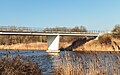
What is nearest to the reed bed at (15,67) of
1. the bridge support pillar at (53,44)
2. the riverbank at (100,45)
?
the bridge support pillar at (53,44)

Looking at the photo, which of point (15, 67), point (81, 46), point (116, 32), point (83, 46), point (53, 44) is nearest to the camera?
point (15, 67)

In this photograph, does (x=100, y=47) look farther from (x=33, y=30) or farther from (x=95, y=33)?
(x=33, y=30)

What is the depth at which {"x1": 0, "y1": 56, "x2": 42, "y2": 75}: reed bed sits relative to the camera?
11927mm

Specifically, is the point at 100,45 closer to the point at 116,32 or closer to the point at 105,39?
the point at 105,39

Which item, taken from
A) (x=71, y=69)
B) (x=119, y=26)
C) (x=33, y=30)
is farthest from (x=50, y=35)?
(x=71, y=69)

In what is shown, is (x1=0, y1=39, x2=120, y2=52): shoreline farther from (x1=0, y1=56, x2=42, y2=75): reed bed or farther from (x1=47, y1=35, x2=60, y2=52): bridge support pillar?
(x1=0, y1=56, x2=42, y2=75): reed bed

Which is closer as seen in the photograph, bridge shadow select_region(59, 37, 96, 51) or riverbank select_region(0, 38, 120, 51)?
riverbank select_region(0, 38, 120, 51)

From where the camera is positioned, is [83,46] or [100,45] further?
[100,45]

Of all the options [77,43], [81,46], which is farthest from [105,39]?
[77,43]

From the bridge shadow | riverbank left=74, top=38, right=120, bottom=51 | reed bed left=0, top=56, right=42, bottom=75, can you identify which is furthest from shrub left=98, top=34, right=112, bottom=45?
reed bed left=0, top=56, right=42, bottom=75

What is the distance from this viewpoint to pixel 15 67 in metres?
12.4

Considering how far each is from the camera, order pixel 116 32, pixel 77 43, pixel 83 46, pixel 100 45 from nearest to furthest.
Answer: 1. pixel 83 46
2. pixel 100 45
3. pixel 77 43
4. pixel 116 32

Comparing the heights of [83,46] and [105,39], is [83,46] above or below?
below

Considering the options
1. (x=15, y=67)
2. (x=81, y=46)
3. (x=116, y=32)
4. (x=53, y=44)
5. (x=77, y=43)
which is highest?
(x=116, y=32)
